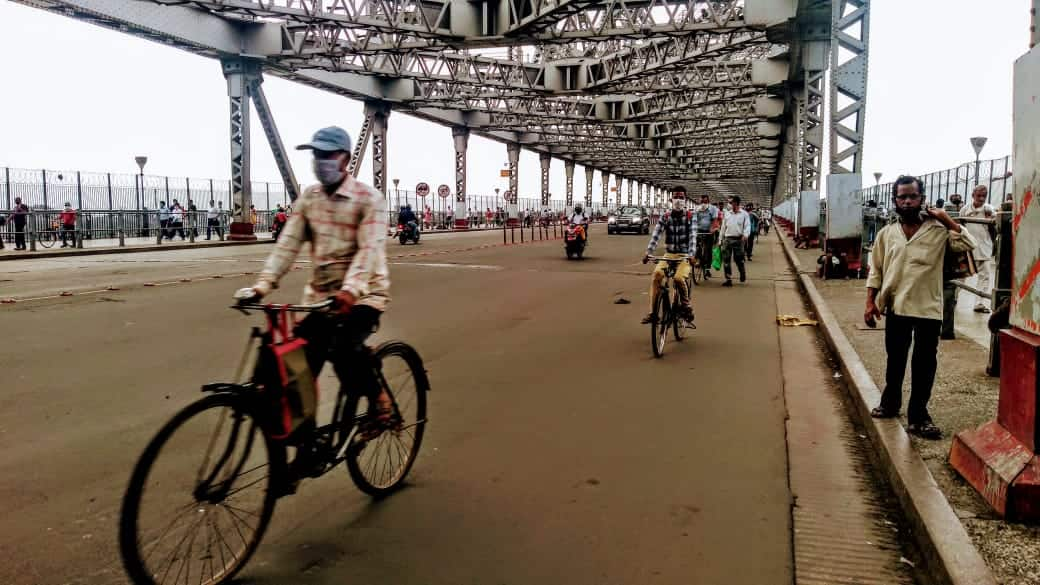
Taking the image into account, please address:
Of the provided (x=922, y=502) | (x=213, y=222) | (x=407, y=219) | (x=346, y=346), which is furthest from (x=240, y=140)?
(x=922, y=502)

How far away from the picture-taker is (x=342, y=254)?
13.8 ft

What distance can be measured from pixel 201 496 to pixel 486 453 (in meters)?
2.31

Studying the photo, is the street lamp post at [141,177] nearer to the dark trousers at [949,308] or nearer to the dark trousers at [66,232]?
the dark trousers at [66,232]

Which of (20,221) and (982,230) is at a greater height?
(20,221)

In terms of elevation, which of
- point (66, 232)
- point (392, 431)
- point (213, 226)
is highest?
point (213, 226)

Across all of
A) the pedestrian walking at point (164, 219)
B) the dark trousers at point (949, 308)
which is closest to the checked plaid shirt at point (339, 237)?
the dark trousers at point (949, 308)

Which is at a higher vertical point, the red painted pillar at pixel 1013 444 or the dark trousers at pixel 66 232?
the dark trousers at pixel 66 232

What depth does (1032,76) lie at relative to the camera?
13.2ft

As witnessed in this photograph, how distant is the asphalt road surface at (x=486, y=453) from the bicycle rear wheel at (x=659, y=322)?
193mm

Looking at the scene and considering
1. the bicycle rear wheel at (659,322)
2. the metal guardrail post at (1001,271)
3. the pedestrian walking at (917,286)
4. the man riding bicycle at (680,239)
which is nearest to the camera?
the pedestrian walking at (917,286)

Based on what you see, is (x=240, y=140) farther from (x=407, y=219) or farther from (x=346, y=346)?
(x=346, y=346)

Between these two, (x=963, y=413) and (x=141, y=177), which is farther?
(x=141, y=177)

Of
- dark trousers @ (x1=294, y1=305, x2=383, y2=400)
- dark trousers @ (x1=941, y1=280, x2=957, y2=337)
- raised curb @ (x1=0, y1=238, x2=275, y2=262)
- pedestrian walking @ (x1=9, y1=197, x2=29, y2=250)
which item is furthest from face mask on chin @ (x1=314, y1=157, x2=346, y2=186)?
pedestrian walking @ (x1=9, y1=197, x2=29, y2=250)

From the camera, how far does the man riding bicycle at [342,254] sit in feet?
13.0
